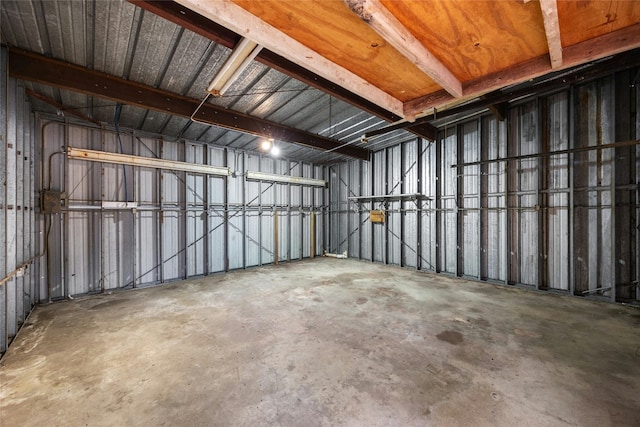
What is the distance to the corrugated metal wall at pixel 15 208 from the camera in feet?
11.1

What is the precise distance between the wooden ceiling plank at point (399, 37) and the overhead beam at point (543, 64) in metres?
0.23

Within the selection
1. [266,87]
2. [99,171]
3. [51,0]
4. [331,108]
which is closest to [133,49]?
[51,0]

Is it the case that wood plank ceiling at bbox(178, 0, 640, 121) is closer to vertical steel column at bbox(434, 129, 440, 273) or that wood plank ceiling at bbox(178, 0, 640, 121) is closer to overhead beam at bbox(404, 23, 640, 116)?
overhead beam at bbox(404, 23, 640, 116)

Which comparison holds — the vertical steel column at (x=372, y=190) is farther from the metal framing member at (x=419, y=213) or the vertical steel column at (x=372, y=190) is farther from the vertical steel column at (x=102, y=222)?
the vertical steel column at (x=102, y=222)

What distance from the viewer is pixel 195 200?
316 inches

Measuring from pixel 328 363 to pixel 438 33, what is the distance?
3469 mm

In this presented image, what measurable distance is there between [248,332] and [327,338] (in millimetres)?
1295

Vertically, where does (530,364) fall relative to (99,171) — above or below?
below

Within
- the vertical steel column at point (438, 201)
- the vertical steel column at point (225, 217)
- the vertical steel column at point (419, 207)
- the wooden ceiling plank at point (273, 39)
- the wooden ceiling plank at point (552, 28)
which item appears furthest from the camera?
the vertical steel column at point (225, 217)

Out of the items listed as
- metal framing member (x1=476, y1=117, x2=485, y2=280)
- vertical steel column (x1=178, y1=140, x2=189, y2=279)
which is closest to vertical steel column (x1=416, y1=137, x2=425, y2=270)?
metal framing member (x1=476, y1=117, x2=485, y2=280)

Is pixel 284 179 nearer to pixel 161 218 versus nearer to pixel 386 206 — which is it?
pixel 386 206

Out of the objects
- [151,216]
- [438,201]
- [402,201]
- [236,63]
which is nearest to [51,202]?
[151,216]

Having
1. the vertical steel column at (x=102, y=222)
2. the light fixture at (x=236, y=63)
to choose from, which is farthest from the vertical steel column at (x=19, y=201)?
the light fixture at (x=236, y=63)

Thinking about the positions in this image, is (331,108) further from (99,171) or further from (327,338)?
(99,171)
